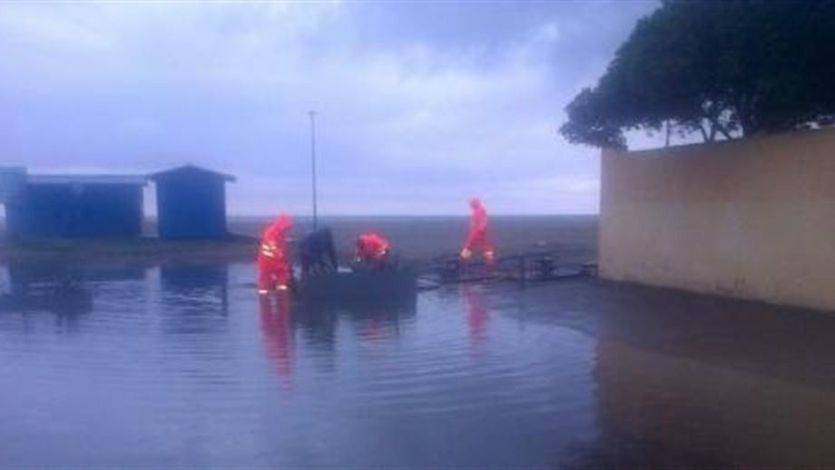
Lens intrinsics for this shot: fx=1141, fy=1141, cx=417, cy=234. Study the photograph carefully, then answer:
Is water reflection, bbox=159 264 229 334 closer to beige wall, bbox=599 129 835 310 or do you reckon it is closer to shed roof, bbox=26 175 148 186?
beige wall, bbox=599 129 835 310

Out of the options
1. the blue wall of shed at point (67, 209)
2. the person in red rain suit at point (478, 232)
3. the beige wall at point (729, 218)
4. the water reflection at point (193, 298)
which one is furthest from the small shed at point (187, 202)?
the beige wall at point (729, 218)

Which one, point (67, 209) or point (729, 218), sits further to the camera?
point (67, 209)

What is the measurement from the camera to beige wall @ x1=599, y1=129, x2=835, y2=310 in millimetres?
16891

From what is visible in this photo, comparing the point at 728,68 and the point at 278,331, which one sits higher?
the point at 728,68

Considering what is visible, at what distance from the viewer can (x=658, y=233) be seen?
21.3 metres

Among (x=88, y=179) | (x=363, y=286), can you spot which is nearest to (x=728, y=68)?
(x=363, y=286)

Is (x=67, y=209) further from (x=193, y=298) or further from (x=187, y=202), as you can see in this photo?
(x=193, y=298)

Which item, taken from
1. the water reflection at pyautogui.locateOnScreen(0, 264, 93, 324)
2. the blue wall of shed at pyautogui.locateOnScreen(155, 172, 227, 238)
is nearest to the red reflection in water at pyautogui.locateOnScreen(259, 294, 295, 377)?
the water reflection at pyautogui.locateOnScreen(0, 264, 93, 324)

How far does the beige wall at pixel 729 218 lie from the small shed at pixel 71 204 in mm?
25354

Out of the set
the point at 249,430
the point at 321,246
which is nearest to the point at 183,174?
the point at 321,246

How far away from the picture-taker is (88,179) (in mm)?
43500

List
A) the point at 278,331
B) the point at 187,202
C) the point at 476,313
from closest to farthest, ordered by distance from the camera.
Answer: the point at 278,331
the point at 476,313
the point at 187,202

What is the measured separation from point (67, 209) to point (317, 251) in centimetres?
2399

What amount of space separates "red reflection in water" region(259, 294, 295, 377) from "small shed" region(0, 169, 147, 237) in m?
23.9
